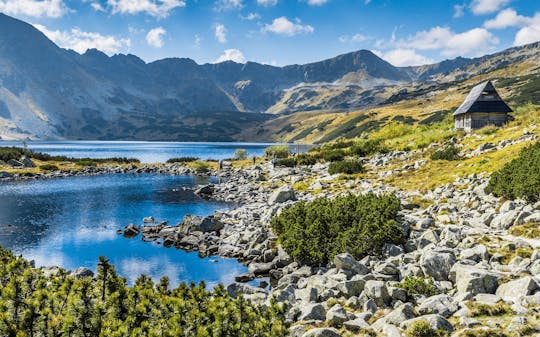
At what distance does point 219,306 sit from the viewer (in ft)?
38.5

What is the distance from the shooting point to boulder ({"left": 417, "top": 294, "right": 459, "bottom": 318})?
525 inches

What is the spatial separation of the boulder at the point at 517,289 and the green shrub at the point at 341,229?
915 centimetres

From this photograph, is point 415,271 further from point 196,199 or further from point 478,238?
point 196,199

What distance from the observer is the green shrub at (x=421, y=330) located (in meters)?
11.9

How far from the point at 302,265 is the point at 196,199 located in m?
37.2

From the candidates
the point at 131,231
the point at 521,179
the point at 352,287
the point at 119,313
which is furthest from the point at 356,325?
the point at 131,231

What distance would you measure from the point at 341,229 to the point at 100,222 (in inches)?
1217

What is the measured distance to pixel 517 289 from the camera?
44.8ft

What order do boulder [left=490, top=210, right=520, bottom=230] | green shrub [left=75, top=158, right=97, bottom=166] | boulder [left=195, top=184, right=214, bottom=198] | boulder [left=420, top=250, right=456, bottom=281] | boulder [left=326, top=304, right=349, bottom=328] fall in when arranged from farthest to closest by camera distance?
green shrub [left=75, top=158, right=97, bottom=166]
boulder [left=195, top=184, right=214, bottom=198]
boulder [left=490, top=210, right=520, bottom=230]
boulder [left=420, top=250, right=456, bottom=281]
boulder [left=326, top=304, right=349, bottom=328]

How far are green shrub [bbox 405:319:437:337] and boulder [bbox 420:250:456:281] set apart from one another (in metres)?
5.83

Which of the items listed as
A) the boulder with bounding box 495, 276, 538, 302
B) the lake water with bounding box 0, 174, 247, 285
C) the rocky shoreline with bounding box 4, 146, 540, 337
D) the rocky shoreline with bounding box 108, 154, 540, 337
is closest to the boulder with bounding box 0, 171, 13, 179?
the lake water with bounding box 0, 174, 247, 285

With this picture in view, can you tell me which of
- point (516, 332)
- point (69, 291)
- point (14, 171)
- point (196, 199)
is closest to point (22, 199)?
point (196, 199)

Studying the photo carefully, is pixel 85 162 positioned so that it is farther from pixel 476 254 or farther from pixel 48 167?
pixel 476 254

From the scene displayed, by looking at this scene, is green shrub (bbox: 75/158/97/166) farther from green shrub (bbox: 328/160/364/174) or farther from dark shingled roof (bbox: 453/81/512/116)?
dark shingled roof (bbox: 453/81/512/116)
